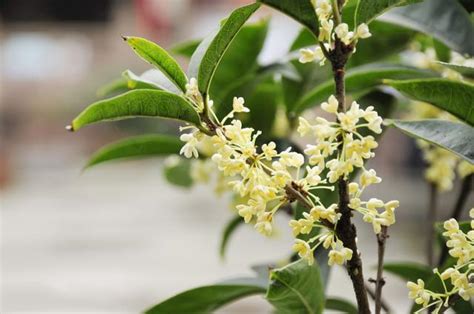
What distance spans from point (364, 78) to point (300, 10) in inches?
5.5

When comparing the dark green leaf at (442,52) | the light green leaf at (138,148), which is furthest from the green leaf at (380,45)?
the light green leaf at (138,148)

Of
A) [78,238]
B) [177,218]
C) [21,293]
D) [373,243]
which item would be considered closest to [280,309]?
[21,293]

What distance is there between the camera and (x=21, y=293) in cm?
237

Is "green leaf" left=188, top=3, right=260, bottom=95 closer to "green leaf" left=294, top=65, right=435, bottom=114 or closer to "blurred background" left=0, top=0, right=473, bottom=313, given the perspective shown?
"green leaf" left=294, top=65, right=435, bottom=114

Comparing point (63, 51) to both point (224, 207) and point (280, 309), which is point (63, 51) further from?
point (280, 309)

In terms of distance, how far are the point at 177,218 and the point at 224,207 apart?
31cm

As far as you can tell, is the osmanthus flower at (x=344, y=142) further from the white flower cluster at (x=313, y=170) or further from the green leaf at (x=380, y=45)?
the green leaf at (x=380, y=45)

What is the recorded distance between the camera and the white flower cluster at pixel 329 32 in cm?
34

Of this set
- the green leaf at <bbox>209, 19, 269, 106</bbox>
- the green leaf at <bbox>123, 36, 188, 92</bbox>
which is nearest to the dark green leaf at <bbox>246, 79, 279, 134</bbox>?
the green leaf at <bbox>209, 19, 269, 106</bbox>

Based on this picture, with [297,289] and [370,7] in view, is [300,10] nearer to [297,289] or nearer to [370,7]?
[370,7]

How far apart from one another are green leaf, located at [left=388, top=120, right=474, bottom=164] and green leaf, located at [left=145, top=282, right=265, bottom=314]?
0.19 metres

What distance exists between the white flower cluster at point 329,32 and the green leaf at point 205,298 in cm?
21

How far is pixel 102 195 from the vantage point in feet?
14.5

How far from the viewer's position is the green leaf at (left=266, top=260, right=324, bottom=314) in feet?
1.16
